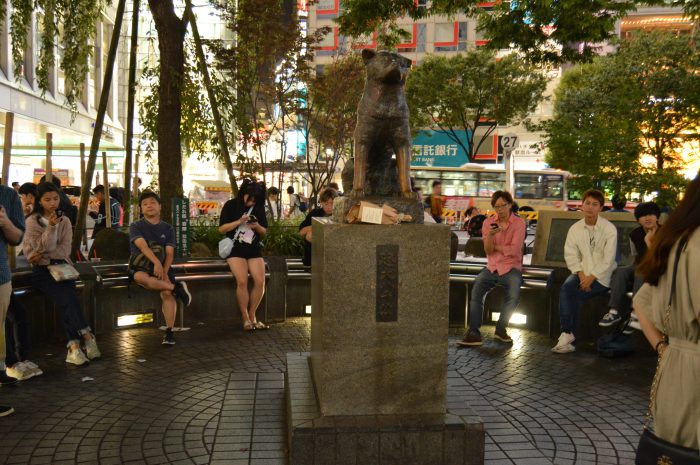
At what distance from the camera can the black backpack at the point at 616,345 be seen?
272 inches

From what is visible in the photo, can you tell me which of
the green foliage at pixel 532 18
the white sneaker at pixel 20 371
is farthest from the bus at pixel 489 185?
the white sneaker at pixel 20 371

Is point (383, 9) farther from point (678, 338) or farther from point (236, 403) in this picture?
point (678, 338)

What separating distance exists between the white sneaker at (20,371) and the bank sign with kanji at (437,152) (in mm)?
25455

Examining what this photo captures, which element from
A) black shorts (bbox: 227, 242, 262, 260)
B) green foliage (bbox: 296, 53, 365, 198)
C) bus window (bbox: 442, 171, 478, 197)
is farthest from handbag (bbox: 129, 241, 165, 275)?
bus window (bbox: 442, 171, 478, 197)

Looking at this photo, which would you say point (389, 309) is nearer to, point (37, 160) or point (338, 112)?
point (338, 112)

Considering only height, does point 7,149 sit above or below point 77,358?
above

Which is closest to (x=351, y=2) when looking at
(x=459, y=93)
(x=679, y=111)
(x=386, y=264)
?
(x=679, y=111)

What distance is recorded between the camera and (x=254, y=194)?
A: 26.5 ft

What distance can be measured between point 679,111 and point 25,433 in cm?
1208

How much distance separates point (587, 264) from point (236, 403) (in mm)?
4366

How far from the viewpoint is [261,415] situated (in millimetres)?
4754

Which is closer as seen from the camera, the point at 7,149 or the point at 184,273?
the point at 7,149

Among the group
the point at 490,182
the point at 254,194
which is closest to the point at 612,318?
the point at 254,194

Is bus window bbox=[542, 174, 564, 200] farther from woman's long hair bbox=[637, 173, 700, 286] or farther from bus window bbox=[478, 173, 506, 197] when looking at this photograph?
woman's long hair bbox=[637, 173, 700, 286]
